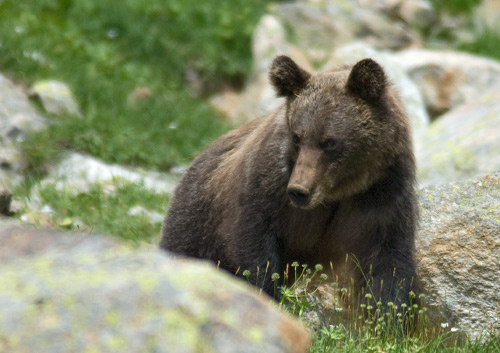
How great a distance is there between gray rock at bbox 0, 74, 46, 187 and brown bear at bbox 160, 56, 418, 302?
3603 mm

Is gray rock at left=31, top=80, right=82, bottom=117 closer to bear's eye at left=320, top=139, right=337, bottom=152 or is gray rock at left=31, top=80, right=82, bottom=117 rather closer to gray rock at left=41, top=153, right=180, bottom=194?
gray rock at left=41, top=153, right=180, bottom=194

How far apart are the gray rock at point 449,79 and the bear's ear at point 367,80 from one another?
745 cm

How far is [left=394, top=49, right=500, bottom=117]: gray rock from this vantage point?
40.9 ft

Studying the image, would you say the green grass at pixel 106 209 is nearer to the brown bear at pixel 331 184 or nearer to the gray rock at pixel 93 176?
the gray rock at pixel 93 176

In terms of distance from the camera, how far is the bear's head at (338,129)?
5.21 m

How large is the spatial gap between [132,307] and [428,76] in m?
10.7

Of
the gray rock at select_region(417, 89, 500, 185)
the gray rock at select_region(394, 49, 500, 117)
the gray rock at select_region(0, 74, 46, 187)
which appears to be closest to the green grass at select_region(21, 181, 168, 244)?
the gray rock at select_region(0, 74, 46, 187)

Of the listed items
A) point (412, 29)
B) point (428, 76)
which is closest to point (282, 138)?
point (428, 76)

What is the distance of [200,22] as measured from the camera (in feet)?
44.1

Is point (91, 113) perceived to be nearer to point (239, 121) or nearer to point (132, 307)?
point (239, 121)

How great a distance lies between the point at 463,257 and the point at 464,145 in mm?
3130

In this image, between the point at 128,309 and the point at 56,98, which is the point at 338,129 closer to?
the point at 128,309

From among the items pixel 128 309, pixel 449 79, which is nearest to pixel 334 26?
pixel 449 79

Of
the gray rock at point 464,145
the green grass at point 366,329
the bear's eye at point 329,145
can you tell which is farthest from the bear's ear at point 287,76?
the gray rock at point 464,145
